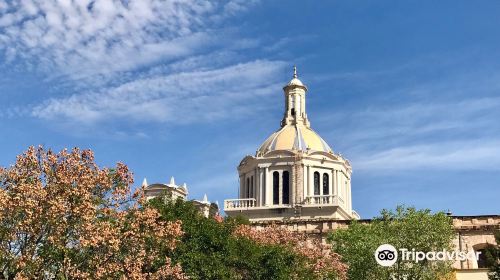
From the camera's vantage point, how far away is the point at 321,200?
70.1 m

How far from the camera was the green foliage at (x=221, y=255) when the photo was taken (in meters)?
32.3

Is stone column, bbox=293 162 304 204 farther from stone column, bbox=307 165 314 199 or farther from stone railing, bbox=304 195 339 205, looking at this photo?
stone railing, bbox=304 195 339 205

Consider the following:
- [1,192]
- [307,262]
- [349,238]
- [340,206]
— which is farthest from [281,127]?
[1,192]

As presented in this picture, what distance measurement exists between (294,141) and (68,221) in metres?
50.8

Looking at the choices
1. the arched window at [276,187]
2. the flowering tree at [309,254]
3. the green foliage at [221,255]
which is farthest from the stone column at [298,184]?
Result: the green foliage at [221,255]

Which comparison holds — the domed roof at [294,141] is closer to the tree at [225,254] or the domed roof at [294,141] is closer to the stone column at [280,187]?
the stone column at [280,187]

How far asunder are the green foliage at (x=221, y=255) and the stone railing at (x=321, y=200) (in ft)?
110

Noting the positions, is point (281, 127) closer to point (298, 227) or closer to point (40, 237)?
point (298, 227)

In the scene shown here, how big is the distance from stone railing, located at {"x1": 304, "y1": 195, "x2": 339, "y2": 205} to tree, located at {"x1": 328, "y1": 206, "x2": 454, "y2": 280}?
2198 cm

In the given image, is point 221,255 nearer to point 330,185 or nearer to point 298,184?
point 298,184

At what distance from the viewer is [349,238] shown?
45.5 meters

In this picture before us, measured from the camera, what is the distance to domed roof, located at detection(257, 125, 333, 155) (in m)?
74.9

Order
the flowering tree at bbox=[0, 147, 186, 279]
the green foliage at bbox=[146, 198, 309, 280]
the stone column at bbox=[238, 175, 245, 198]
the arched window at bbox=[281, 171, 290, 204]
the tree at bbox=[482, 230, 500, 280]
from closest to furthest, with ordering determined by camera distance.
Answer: the flowering tree at bbox=[0, 147, 186, 279]
the green foliage at bbox=[146, 198, 309, 280]
the tree at bbox=[482, 230, 500, 280]
the arched window at bbox=[281, 171, 290, 204]
the stone column at bbox=[238, 175, 245, 198]

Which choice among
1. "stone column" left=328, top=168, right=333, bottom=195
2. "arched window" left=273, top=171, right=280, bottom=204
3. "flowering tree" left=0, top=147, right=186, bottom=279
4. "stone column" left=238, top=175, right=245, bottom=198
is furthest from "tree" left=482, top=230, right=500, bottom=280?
"stone column" left=238, top=175, right=245, bottom=198
